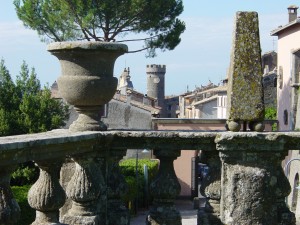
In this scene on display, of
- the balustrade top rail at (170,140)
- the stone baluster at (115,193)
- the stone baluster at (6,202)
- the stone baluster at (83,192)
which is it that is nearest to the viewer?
the stone baluster at (6,202)

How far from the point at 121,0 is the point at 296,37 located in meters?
9.76

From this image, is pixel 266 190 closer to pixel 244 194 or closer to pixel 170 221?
pixel 244 194

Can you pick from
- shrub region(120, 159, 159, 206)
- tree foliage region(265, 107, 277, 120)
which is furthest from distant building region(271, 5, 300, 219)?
shrub region(120, 159, 159, 206)

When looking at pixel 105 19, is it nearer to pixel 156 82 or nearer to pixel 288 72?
pixel 288 72

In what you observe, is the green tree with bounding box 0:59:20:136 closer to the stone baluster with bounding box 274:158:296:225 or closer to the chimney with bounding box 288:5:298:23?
the chimney with bounding box 288:5:298:23

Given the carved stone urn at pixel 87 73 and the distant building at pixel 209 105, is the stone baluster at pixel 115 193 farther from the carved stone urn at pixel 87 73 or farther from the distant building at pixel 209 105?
the distant building at pixel 209 105

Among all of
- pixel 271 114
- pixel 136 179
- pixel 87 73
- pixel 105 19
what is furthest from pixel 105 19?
pixel 87 73

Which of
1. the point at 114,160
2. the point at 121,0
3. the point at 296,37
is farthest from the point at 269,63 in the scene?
the point at 114,160

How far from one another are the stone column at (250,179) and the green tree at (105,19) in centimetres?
2585

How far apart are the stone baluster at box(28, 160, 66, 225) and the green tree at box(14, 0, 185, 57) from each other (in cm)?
2634

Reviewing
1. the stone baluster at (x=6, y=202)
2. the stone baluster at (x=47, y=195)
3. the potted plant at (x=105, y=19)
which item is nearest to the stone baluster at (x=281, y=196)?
the stone baluster at (x=47, y=195)

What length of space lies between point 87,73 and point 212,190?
1.24 meters

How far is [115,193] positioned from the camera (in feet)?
16.9

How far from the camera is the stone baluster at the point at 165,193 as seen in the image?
5.01 meters
